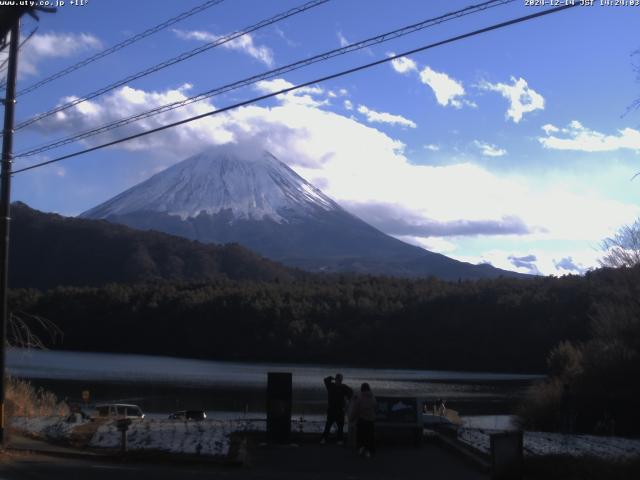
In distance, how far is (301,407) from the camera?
42812 millimetres

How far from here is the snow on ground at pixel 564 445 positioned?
1614 cm

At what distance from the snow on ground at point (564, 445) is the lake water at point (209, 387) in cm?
1908

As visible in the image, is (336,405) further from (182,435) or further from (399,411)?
(182,435)

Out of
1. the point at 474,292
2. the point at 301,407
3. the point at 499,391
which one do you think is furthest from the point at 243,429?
the point at 474,292

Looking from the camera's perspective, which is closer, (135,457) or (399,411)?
(135,457)

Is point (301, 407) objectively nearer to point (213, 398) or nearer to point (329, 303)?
point (213, 398)

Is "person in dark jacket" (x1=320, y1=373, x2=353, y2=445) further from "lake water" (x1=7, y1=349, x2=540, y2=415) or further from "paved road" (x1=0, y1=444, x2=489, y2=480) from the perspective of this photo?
"lake water" (x1=7, y1=349, x2=540, y2=415)

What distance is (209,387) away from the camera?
5666cm

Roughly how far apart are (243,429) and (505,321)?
3407 inches

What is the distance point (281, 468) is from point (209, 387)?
42.6 meters

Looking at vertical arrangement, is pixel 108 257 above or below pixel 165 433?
above

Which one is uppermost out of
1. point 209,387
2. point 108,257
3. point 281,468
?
point 108,257

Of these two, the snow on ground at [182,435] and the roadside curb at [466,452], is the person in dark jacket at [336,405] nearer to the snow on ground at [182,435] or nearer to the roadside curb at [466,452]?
the snow on ground at [182,435]

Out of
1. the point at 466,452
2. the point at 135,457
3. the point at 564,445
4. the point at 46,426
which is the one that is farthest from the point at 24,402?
the point at 564,445
